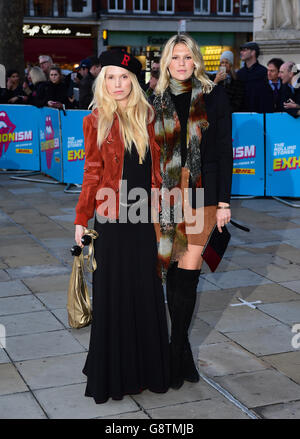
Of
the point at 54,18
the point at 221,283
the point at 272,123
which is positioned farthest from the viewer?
the point at 54,18

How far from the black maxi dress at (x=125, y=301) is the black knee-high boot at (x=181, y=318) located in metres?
0.18

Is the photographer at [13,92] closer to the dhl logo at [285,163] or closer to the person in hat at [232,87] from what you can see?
the person in hat at [232,87]

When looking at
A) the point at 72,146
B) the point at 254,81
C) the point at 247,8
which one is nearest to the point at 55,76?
the point at 72,146

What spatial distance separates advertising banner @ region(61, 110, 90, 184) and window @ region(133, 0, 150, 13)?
2942cm

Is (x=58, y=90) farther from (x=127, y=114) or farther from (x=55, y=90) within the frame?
(x=127, y=114)

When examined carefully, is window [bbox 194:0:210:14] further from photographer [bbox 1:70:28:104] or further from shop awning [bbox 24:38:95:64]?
photographer [bbox 1:70:28:104]

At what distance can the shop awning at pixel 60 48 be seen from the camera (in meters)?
38.3

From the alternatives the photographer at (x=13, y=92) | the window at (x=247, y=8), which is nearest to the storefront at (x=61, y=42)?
the window at (x=247, y=8)

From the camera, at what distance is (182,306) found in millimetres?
4066

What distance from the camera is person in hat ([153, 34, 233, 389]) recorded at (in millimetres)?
3867

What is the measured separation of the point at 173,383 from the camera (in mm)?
4066

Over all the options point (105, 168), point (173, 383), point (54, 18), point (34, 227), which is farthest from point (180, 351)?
point (54, 18)
